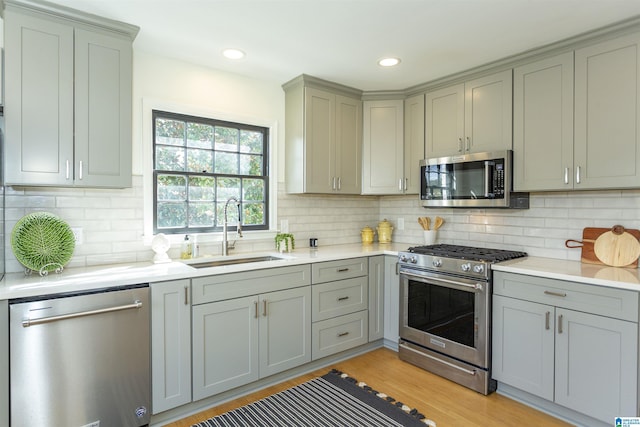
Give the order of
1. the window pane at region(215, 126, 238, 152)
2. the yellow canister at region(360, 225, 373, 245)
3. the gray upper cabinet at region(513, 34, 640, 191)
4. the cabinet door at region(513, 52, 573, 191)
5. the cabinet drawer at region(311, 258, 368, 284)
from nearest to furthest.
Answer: the gray upper cabinet at region(513, 34, 640, 191) → the cabinet door at region(513, 52, 573, 191) → the cabinet drawer at region(311, 258, 368, 284) → the window pane at region(215, 126, 238, 152) → the yellow canister at region(360, 225, 373, 245)

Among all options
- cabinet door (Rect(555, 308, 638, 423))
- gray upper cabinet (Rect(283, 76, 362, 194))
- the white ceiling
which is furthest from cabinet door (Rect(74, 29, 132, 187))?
cabinet door (Rect(555, 308, 638, 423))

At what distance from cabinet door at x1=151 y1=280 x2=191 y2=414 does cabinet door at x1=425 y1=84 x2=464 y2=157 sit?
2.43 metres

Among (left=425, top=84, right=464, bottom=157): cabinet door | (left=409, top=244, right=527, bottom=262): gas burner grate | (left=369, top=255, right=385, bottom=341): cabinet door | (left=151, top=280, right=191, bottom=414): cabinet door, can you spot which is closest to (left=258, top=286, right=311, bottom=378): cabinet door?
(left=151, top=280, right=191, bottom=414): cabinet door

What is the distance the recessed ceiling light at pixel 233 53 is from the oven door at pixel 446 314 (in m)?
2.19

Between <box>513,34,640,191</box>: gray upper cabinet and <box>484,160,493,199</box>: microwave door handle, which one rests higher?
<box>513,34,640,191</box>: gray upper cabinet

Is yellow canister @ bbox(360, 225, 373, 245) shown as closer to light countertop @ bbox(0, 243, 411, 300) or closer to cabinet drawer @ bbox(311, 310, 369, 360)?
cabinet drawer @ bbox(311, 310, 369, 360)

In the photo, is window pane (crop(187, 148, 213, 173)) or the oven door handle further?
window pane (crop(187, 148, 213, 173))

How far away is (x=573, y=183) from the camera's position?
2512 millimetres

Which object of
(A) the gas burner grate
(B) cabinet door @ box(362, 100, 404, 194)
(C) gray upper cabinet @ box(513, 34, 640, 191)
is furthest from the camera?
(B) cabinet door @ box(362, 100, 404, 194)

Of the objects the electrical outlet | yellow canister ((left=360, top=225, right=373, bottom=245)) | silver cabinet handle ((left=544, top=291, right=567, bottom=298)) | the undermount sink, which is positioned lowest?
silver cabinet handle ((left=544, top=291, right=567, bottom=298))

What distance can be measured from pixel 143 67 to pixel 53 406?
2250mm

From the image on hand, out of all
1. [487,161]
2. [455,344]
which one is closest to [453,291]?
[455,344]

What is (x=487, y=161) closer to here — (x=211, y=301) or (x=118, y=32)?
(x=211, y=301)

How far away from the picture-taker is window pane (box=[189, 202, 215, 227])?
2.99 metres
